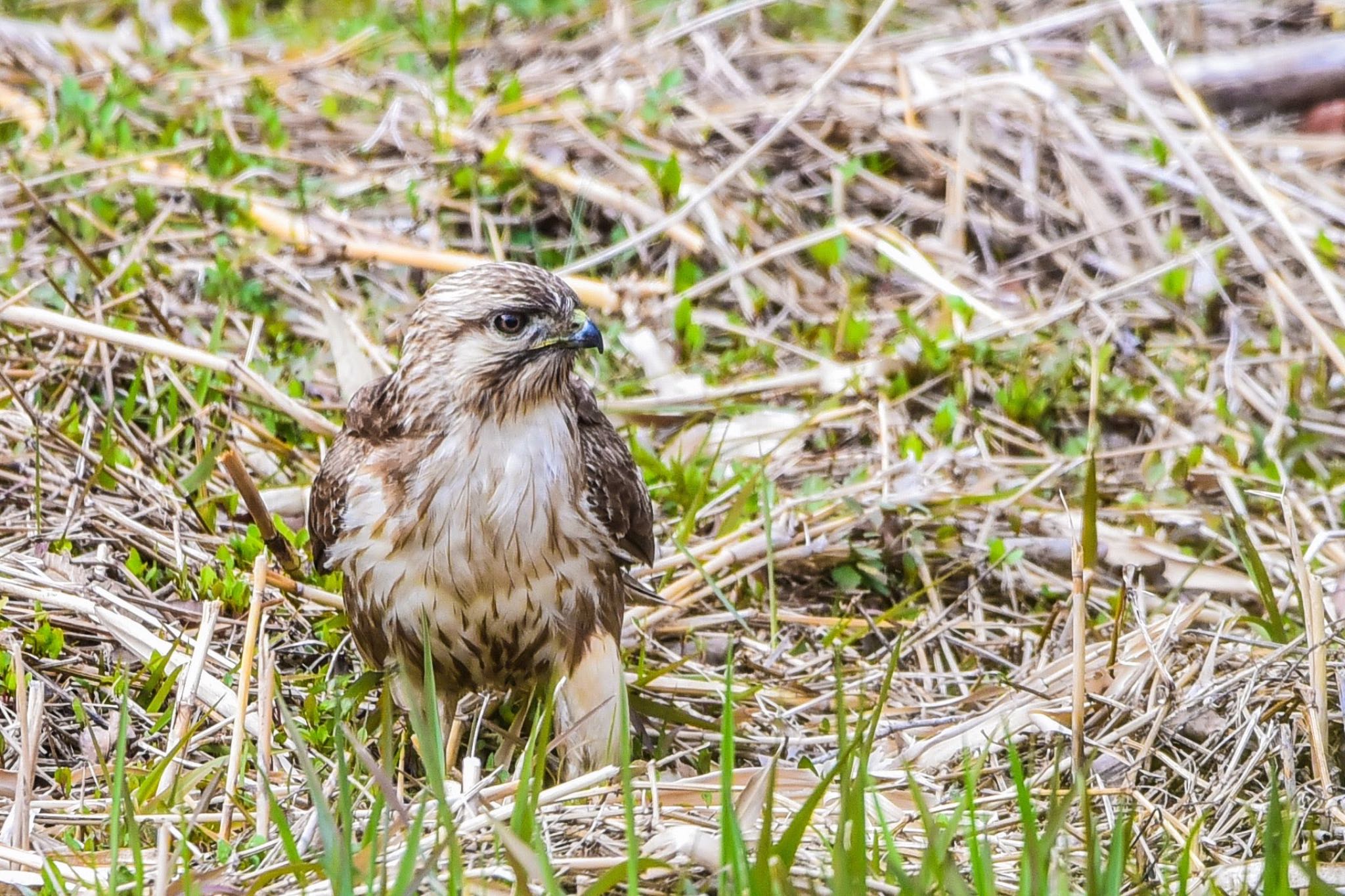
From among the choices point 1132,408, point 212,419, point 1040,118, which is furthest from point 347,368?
point 1040,118

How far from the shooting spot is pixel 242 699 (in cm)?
376

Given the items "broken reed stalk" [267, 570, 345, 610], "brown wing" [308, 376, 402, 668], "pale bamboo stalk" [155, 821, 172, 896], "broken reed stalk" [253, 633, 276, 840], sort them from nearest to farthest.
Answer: "pale bamboo stalk" [155, 821, 172, 896] < "broken reed stalk" [253, 633, 276, 840] < "brown wing" [308, 376, 402, 668] < "broken reed stalk" [267, 570, 345, 610]

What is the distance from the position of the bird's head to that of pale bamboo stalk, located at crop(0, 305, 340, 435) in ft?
3.49

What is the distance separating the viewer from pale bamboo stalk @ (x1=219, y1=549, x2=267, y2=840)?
351 cm

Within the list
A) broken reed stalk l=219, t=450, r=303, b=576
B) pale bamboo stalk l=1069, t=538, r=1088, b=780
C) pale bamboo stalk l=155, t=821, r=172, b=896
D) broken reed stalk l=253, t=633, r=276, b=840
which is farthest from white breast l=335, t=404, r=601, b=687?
pale bamboo stalk l=1069, t=538, r=1088, b=780

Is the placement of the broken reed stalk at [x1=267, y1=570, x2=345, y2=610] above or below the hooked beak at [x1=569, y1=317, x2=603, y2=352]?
below

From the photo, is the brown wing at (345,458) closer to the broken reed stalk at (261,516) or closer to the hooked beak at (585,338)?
the broken reed stalk at (261,516)

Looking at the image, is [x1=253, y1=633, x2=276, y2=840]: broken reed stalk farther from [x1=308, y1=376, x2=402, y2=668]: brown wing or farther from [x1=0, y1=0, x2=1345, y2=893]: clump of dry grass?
[x1=308, y1=376, x2=402, y2=668]: brown wing

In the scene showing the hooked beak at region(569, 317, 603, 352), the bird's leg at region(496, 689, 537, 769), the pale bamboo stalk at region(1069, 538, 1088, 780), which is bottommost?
the bird's leg at region(496, 689, 537, 769)

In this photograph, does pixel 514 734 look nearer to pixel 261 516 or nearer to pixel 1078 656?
pixel 261 516

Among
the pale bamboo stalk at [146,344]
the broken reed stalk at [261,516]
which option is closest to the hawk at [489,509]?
the broken reed stalk at [261,516]

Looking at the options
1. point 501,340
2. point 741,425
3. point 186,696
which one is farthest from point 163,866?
point 741,425

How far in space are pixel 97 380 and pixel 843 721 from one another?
3154 millimetres

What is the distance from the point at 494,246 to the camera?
620 cm
